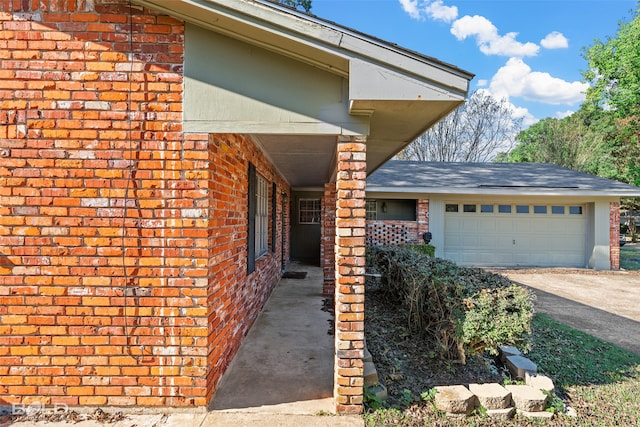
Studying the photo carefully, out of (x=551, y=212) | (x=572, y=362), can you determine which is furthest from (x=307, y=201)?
(x=572, y=362)

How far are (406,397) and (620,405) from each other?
2.00 meters

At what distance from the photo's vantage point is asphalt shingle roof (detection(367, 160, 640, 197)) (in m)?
10.4

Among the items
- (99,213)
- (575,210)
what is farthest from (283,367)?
(575,210)

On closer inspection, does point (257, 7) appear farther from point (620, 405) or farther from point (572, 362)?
point (572, 362)

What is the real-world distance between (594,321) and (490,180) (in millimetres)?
6836

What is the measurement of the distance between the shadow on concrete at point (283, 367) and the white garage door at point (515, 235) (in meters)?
7.39

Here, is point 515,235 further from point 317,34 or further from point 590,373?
point 317,34

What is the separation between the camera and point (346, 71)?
8.96ft

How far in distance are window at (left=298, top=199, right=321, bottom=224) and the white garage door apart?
4.73 metres

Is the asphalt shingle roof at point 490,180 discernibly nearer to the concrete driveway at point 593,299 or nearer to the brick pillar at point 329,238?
the concrete driveway at point 593,299

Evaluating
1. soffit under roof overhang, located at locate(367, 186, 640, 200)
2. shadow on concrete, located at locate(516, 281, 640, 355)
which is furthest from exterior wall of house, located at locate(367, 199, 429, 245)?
shadow on concrete, located at locate(516, 281, 640, 355)

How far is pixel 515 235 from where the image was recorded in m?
11.0

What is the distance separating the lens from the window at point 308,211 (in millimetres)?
12297

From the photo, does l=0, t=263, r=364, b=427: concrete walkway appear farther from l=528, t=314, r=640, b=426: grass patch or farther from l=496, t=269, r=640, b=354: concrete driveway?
l=496, t=269, r=640, b=354: concrete driveway
